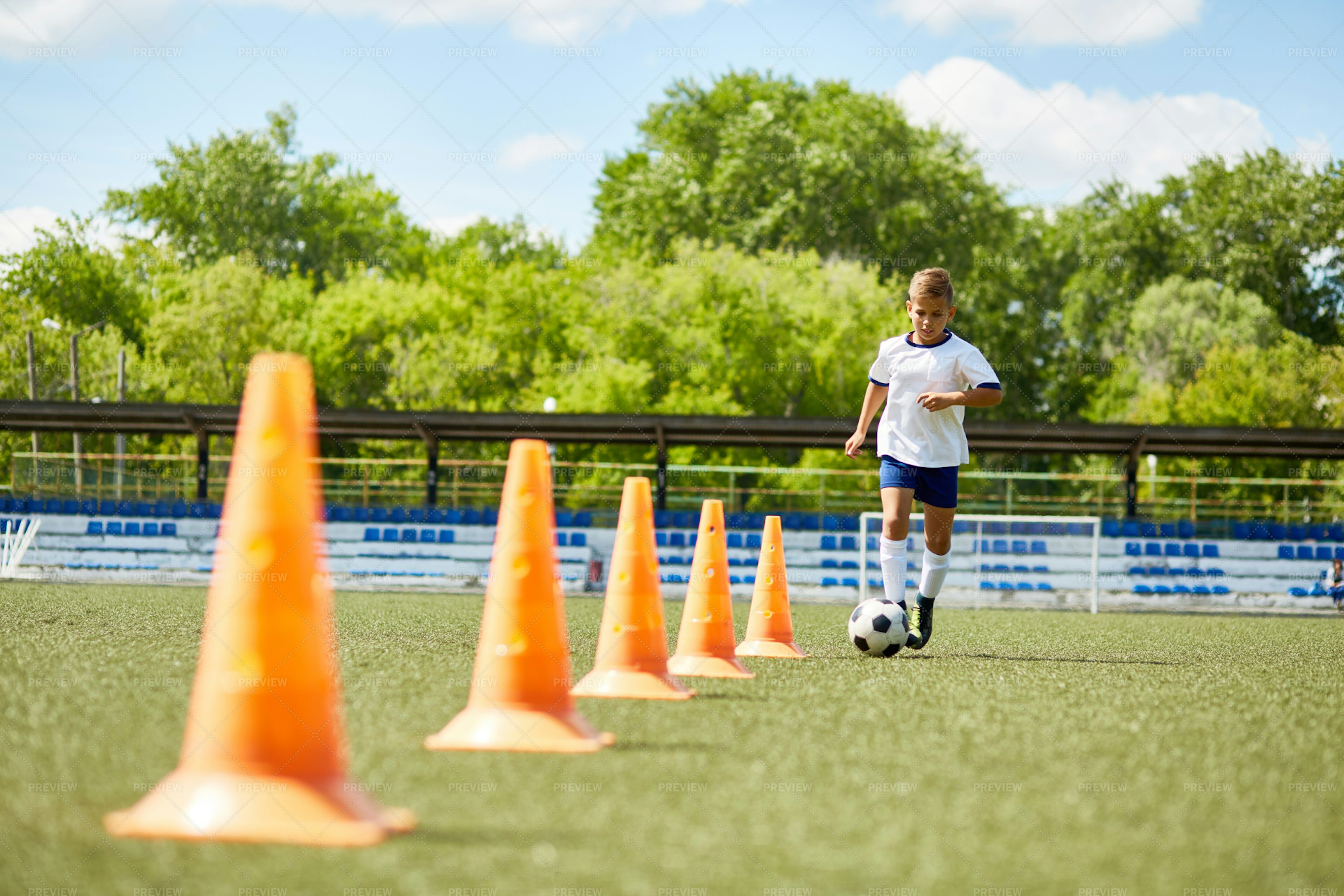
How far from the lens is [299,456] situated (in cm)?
335

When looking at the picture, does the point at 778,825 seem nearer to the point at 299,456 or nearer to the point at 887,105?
the point at 299,456

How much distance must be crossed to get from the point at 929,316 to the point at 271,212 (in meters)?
54.8

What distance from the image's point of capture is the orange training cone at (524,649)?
4.14 meters

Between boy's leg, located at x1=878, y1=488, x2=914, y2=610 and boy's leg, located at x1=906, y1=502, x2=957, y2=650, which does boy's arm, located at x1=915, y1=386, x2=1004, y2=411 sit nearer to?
boy's leg, located at x1=878, y1=488, x2=914, y2=610

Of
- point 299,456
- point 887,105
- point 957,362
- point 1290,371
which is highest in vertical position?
point 887,105

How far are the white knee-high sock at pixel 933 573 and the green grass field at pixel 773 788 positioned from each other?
1139 mm

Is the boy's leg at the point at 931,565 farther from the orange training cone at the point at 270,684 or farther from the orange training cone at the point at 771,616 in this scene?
the orange training cone at the point at 270,684

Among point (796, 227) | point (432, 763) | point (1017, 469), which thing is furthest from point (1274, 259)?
point (432, 763)

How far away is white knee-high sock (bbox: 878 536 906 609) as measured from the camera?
7.95 m

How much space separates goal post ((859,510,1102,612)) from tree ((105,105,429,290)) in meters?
37.3

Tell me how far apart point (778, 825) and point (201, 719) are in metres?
1.40

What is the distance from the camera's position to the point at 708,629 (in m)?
6.75

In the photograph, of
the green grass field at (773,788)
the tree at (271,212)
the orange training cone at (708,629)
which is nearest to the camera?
the green grass field at (773,788)

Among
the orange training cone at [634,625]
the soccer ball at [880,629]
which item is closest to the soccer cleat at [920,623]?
the soccer ball at [880,629]
